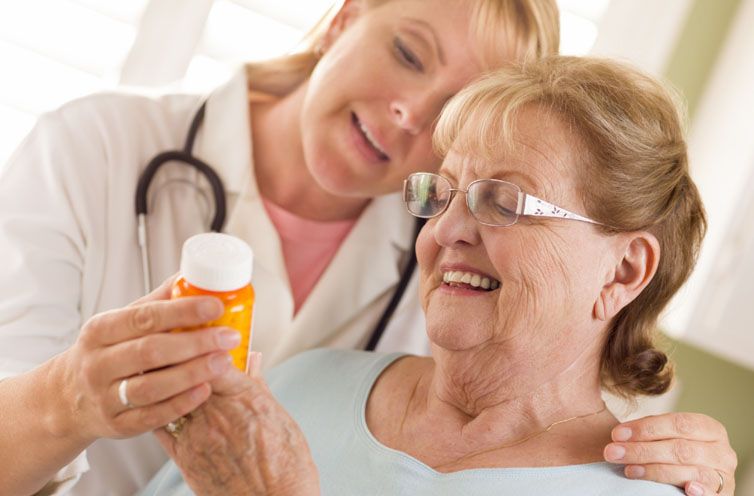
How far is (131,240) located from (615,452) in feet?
3.10

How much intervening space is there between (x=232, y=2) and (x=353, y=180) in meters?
0.74

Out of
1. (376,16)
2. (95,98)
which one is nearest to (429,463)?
(376,16)

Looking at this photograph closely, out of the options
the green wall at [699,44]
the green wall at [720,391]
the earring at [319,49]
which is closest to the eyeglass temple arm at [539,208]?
the earring at [319,49]

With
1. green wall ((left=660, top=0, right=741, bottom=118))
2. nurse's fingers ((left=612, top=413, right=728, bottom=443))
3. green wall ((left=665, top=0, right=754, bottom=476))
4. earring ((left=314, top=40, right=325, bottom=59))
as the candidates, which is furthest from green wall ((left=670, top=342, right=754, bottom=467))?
earring ((left=314, top=40, right=325, bottom=59))

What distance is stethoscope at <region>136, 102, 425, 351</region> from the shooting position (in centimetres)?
161

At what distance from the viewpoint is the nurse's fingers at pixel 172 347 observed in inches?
37.5

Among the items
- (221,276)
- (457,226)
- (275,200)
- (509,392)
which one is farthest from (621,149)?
(275,200)

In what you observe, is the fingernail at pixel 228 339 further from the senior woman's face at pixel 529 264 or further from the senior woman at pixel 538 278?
the senior woman's face at pixel 529 264

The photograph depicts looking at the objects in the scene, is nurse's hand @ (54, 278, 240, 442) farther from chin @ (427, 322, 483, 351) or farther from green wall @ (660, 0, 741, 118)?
green wall @ (660, 0, 741, 118)

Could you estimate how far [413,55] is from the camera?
159cm

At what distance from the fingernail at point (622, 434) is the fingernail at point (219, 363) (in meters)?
0.60

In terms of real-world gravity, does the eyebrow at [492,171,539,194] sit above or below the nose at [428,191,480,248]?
above

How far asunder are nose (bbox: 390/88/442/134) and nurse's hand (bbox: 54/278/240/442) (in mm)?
671

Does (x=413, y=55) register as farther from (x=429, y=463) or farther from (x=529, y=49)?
(x=429, y=463)
